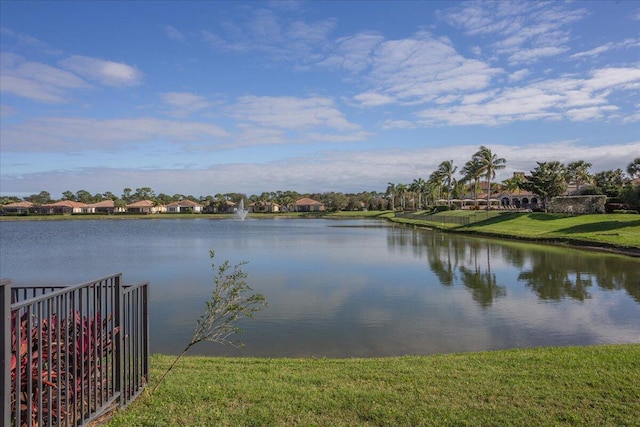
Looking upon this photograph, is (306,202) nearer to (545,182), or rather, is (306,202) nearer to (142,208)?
(142,208)

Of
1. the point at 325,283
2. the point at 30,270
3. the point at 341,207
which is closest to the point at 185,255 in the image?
the point at 30,270

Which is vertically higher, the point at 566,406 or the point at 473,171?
the point at 473,171

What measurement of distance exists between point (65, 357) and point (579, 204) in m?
56.0

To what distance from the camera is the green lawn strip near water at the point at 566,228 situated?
104ft

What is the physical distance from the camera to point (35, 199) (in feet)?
516

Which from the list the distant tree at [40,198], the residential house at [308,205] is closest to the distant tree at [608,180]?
the residential house at [308,205]

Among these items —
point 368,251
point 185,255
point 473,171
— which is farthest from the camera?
point 473,171

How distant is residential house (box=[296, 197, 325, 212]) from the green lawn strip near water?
89749 mm

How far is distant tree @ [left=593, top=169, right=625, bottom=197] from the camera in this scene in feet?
199

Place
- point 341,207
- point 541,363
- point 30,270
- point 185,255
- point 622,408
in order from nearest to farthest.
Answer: point 622,408
point 541,363
point 30,270
point 185,255
point 341,207

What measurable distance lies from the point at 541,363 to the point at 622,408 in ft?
6.15

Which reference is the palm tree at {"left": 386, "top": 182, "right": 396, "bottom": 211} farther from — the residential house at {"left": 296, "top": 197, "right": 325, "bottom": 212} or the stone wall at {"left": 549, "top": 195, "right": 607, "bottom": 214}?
the stone wall at {"left": 549, "top": 195, "right": 607, "bottom": 214}

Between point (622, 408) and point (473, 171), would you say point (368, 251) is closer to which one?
point (622, 408)

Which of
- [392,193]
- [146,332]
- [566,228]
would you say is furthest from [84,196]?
[146,332]
